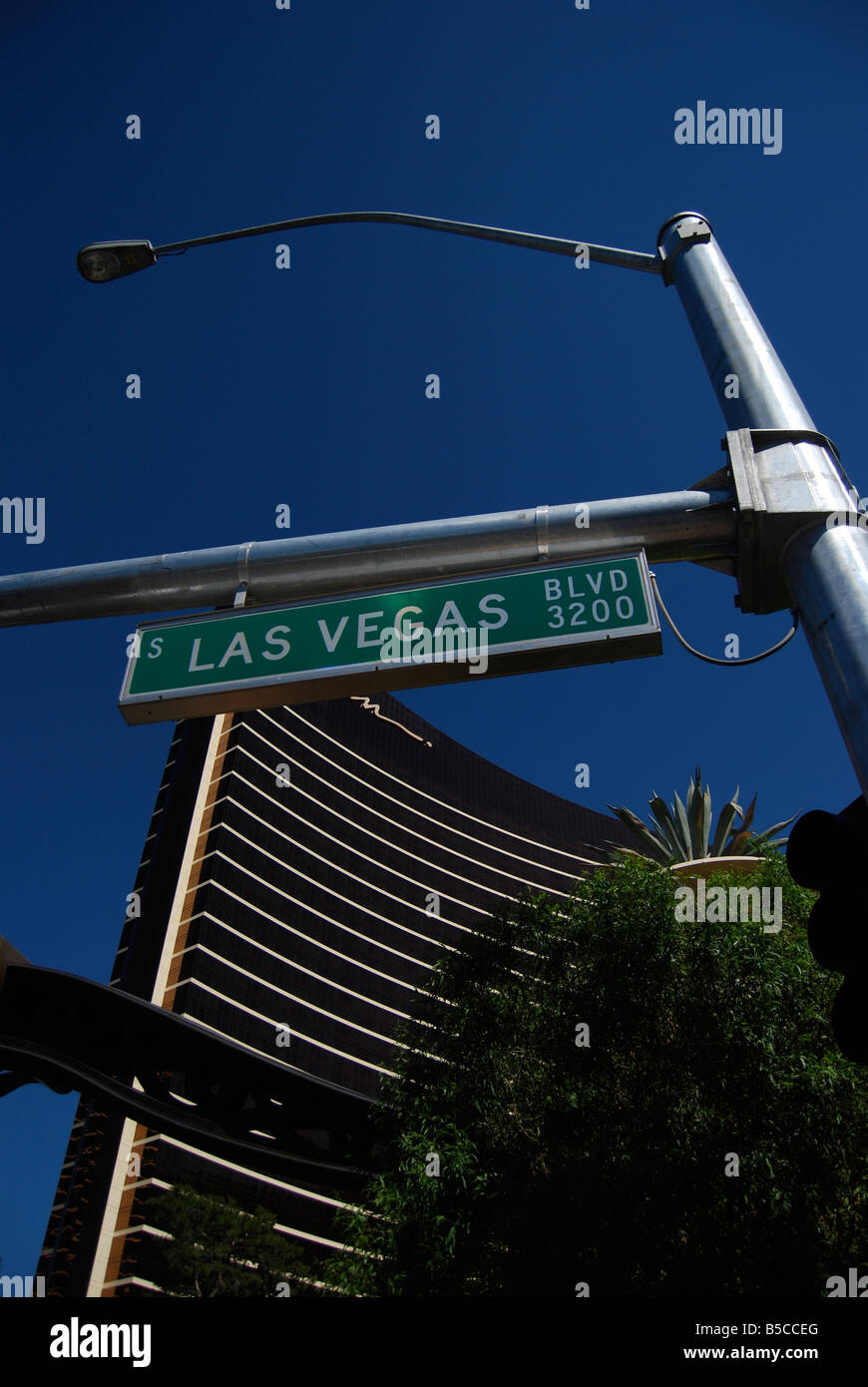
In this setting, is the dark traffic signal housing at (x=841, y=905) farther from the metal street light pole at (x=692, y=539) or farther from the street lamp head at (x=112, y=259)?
the street lamp head at (x=112, y=259)

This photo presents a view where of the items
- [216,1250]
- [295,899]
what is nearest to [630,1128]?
[216,1250]

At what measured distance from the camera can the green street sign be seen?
3227mm


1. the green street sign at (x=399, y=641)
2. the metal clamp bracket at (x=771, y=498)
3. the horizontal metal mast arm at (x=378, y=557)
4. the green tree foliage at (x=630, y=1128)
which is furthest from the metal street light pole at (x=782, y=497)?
the green tree foliage at (x=630, y=1128)

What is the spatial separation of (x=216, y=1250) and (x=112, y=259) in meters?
25.9

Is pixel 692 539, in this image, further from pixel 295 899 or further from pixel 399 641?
pixel 295 899

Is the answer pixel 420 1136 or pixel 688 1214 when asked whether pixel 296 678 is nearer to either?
pixel 688 1214

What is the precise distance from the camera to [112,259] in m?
5.38

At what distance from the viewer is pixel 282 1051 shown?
159 ft

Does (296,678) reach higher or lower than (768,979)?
lower

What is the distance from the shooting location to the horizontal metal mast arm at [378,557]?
3352 millimetres

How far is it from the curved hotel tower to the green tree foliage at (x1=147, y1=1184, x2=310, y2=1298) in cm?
1009
